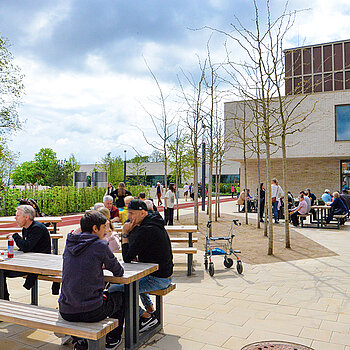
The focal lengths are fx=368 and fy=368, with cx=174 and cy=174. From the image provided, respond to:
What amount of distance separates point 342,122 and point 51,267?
25584 mm

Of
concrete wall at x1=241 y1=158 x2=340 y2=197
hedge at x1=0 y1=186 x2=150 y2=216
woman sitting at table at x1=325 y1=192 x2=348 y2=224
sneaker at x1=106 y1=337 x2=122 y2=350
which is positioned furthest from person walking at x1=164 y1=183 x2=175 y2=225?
concrete wall at x1=241 y1=158 x2=340 y2=197

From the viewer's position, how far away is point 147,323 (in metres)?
4.18

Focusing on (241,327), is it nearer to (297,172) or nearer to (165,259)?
(165,259)

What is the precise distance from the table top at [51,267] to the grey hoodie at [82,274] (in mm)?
316

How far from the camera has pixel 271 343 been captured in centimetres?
390

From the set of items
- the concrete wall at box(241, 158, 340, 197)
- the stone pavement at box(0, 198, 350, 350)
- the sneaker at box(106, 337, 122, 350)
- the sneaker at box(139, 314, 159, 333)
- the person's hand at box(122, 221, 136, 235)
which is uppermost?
the concrete wall at box(241, 158, 340, 197)

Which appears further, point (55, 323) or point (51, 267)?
point (51, 267)

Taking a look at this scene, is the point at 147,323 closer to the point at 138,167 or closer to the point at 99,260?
the point at 99,260

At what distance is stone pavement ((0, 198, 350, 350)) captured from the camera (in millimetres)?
4016

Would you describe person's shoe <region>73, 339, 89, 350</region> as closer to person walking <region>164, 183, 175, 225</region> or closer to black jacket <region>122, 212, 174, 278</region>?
black jacket <region>122, 212, 174, 278</region>

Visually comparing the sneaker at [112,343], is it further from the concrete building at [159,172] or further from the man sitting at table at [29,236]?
the concrete building at [159,172]

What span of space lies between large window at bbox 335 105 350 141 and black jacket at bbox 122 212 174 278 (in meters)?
24.6

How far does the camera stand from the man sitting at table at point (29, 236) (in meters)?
4.69

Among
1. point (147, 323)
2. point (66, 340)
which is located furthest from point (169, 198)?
point (66, 340)
